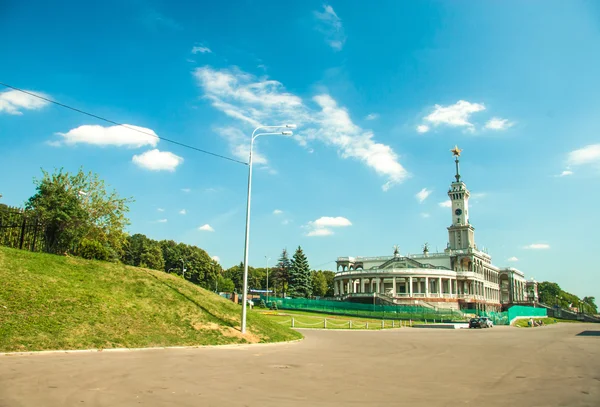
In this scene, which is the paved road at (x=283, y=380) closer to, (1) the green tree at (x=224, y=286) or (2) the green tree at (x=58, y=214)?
(2) the green tree at (x=58, y=214)

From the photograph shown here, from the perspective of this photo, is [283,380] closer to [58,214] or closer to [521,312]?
[58,214]

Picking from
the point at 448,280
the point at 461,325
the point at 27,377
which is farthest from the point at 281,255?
the point at 27,377

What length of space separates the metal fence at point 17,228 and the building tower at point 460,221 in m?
112

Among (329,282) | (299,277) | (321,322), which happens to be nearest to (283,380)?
(321,322)

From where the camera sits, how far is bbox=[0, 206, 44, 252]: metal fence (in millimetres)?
25125

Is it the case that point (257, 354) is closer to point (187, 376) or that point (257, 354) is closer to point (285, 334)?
point (187, 376)

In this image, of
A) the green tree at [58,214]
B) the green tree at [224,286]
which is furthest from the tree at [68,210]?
the green tree at [224,286]

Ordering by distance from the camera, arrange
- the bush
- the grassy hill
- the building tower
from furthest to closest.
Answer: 1. the building tower
2. the bush
3. the grassy hill

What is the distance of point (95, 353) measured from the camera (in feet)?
48.1

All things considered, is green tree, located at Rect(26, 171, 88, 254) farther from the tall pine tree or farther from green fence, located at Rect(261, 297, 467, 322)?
the tall pine tree

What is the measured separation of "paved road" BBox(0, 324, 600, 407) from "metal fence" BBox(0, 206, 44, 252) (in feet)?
46.9

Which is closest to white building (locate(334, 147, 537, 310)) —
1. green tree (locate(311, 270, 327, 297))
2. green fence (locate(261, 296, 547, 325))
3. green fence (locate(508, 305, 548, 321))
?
green fence (locate(508, 305, 548, 321))

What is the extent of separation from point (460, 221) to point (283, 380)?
12190cm

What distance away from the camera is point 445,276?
99750mm
